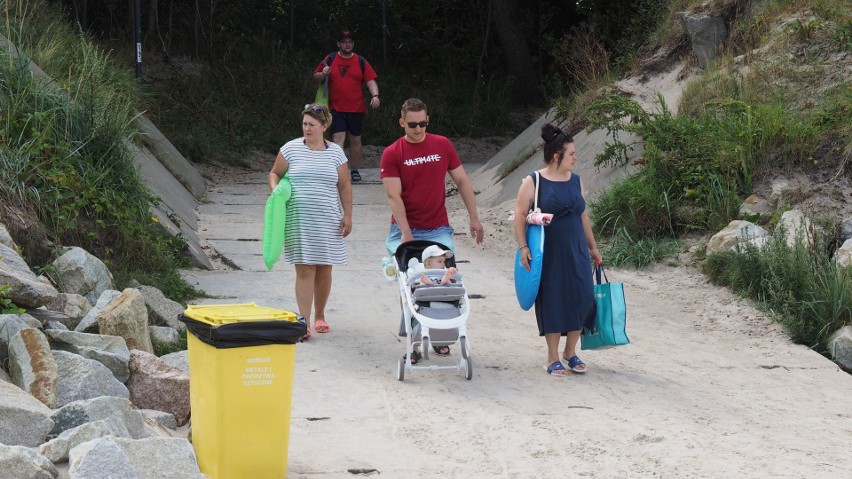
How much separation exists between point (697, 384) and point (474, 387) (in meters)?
1.51

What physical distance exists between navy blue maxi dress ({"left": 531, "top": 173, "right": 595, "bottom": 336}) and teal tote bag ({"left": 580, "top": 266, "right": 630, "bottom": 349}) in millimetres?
175

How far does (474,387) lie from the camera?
6.95 m

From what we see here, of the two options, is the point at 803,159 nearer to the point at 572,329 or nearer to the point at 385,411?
the point at 572,329

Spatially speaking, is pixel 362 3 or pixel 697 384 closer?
pixel 697 384

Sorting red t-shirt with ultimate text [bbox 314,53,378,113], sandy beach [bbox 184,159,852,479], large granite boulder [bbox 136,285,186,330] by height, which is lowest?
sandy beach [bbox 184,159,852,479]

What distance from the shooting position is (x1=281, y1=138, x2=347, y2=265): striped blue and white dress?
7.76 m

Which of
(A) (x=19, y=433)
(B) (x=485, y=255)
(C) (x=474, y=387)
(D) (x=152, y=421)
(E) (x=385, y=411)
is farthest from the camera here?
(B) (x=485, y=255)

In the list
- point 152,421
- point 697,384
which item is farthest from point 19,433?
point 697,384

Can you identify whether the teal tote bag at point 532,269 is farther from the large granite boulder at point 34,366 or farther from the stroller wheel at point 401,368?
the large granite boulder at point 34,366

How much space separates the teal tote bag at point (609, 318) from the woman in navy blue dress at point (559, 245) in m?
0.14

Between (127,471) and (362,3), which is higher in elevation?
(362,3)

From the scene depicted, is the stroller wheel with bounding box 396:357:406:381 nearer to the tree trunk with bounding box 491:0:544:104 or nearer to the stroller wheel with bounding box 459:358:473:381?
the stroller wheel with bounding box 459:358:473:381

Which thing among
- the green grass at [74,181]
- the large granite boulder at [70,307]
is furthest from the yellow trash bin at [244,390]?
the green grass at [74,181]

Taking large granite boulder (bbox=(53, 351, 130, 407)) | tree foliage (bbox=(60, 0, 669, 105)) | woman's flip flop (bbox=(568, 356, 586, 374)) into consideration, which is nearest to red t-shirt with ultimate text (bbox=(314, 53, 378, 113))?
tree foliage (bbox=(60, 0, 669, 105))
